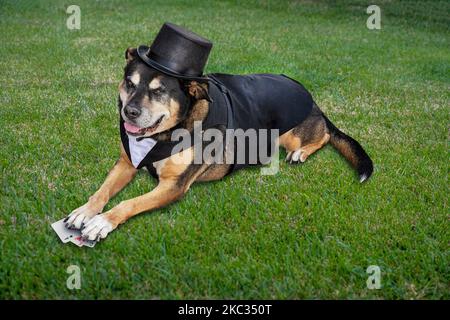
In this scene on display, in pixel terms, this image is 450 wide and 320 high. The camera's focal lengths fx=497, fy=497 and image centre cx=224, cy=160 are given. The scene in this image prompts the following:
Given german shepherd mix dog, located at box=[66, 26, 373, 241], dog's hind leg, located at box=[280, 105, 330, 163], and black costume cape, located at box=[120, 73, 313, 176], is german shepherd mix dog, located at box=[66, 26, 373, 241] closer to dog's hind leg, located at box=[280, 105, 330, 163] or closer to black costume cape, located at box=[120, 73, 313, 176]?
black costume cape, located at box=[120, 73, 313, 176]

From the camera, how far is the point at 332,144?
5.27 metres

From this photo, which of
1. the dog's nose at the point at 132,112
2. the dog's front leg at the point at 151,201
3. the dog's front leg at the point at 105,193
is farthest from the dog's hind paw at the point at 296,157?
the dog's nose at the point at 132,112

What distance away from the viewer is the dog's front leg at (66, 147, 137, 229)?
3723mm

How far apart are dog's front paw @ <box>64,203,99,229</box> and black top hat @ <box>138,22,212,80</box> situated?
1.21 m

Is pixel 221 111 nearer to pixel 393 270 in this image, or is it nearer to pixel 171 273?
pixel 171 273

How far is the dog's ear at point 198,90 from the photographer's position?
12.9 feet

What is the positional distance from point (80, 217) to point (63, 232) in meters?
0.18

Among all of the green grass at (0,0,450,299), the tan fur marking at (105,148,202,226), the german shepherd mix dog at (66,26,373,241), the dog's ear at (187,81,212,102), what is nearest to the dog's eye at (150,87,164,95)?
the german shepherd mix dog at (66,26,373,241)

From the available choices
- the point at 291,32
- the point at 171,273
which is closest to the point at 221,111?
the point at 171,273

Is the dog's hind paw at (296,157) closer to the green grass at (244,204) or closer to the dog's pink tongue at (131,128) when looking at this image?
the green grass at (244,204)

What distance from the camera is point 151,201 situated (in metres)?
3.88

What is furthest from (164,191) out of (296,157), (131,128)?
(296,157)

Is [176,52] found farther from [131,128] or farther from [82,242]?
[82,242]

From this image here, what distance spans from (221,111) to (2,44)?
745 centimetres
